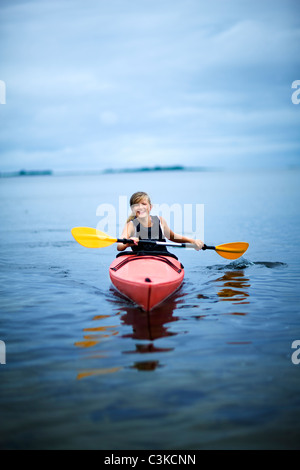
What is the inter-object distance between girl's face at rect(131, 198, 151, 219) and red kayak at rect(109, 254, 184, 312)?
28.5 inches

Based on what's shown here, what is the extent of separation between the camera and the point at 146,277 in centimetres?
590

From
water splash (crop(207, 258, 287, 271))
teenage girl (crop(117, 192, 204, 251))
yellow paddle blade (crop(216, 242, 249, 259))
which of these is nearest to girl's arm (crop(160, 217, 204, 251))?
teenage girl (crop(117, 192, 204, 251))

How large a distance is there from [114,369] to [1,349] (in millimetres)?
1423

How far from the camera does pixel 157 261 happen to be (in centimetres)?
657

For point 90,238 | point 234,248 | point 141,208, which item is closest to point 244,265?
point 234,248

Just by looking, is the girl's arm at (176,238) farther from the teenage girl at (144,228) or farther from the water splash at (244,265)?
the water splash at (244,265)

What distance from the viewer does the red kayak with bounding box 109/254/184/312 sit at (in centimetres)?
576

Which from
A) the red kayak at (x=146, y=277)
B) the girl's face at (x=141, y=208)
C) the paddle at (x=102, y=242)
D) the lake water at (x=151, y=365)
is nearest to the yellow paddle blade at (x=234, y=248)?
the paddle at (x=102, y=242)

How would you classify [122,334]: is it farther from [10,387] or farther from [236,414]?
[236,414]

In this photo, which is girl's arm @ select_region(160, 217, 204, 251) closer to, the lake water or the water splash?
the lake water

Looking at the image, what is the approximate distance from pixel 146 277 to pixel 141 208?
5.02ft

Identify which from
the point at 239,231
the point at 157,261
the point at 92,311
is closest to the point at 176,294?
the point at 157,261

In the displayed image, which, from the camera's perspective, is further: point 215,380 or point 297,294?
point 297,294

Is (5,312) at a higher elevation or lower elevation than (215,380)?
higher
